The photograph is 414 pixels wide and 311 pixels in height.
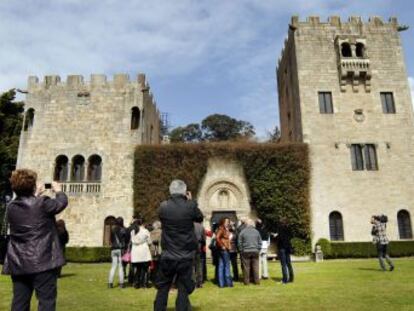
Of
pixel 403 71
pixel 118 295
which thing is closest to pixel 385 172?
pixel 403 71

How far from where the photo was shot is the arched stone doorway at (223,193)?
891 inches

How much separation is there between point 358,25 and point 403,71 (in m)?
4.42

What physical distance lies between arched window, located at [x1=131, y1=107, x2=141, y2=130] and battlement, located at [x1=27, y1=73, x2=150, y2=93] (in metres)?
1.51

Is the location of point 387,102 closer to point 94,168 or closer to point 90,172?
point 94,168

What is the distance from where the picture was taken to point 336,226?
22.3 meters

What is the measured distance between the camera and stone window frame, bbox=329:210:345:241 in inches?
872

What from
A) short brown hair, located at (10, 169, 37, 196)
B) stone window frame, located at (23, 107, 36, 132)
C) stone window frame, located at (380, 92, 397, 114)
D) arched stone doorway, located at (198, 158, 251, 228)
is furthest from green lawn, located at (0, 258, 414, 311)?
stone window frame, located at (380, 92, 397, 114)

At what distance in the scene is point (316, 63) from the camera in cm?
2525

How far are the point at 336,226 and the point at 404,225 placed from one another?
13.4ft

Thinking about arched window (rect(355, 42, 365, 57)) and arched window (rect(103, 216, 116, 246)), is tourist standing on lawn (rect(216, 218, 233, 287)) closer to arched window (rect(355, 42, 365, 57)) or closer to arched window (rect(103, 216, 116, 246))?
arched window (rect(103, 216, 116, 246))

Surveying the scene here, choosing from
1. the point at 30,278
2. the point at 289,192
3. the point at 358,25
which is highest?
the point at 358,25

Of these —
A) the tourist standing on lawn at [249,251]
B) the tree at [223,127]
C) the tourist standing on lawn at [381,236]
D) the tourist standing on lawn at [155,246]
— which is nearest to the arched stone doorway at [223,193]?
the tourist standing on lawn at [381,236]

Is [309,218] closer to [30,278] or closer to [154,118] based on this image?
[154,118]

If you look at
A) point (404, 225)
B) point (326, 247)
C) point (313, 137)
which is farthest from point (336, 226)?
point (313, 137)
